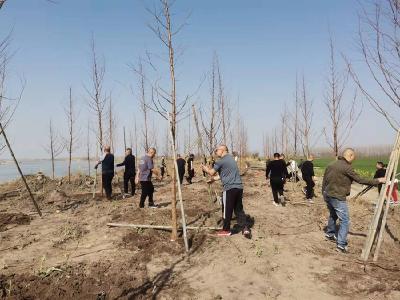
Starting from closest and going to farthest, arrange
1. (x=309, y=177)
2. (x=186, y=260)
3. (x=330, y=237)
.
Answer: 1. (x=186, y=260)
2. (x=330, y=237)
3. (x=309, y=177)

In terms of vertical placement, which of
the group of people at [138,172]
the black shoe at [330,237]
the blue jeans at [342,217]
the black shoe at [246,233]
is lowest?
the black shoe at [330,237]

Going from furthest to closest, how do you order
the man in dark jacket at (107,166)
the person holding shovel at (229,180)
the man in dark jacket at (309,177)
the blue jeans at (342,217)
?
1. the man in dark jacket at (309,177)
2. the man in dark jacket at (107,166)
3. the person holding shovel at (229,180)
4. the blue jeans at (342,217)

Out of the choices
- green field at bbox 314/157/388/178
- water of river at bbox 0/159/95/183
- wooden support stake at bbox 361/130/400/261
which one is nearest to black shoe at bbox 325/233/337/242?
wooden support stake at bbox 361/130/400/261

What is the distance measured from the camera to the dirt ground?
5047 mm

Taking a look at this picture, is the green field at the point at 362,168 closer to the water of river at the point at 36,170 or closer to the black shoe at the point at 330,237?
the water of river at the point at 36,170

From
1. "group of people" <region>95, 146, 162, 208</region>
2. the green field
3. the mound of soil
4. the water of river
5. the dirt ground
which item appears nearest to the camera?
the dirt ground

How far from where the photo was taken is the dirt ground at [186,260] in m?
5.05

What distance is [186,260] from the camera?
6.22m

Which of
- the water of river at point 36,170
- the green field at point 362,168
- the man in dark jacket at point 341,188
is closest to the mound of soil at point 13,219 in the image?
the water of river at point 36,170

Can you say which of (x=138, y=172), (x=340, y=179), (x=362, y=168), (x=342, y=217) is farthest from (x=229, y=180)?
(x=362, y=168)

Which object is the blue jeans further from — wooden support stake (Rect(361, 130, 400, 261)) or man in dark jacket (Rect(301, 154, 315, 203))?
man in dark jacket (Rect(301, 154, 315, 203))

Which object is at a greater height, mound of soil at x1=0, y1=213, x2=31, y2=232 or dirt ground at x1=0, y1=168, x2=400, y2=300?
mound of soil at x1=0, y1=213, x2=31, y2=232

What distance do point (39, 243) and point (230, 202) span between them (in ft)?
13.0

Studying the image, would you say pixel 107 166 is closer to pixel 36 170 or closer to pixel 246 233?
pixel 246 233
